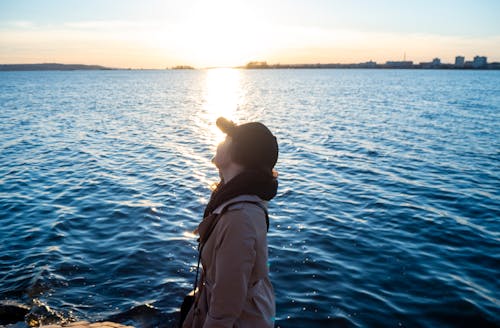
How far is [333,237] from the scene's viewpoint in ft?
38.7

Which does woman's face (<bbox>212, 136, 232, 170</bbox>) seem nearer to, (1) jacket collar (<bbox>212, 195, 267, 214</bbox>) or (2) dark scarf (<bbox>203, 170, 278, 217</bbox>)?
(2) dark scarf (<bbox>203, 170, 278, 217</bbox>)

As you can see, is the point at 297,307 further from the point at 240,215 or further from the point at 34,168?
the point at 34,168

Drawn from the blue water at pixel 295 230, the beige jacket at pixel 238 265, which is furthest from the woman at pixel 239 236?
the blue water at pixel 295 230

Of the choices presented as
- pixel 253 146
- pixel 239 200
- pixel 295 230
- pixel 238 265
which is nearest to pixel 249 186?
pixel 239 200

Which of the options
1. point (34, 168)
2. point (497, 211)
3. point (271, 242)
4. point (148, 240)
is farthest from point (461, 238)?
point (34, 168)

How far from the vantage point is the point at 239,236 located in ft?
10.3

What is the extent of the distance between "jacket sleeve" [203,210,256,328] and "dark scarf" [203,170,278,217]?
8.3 inches

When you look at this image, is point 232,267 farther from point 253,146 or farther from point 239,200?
point 253,146

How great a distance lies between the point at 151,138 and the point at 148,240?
19.5 m

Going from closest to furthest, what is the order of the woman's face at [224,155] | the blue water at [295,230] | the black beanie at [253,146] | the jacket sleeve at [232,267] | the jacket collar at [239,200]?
the jacket sleeve at [232,267], the jacket collar at [239,200], the black beanie at [253,146], the woman's face at [224,155], the blue water at [295,230]

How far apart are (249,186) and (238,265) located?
66 centimetres

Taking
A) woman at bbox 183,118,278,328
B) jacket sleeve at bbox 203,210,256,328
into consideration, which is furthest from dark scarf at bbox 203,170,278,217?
jacket sleeve at bbox 203,210,256,328

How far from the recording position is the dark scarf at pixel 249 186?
338 centimetres

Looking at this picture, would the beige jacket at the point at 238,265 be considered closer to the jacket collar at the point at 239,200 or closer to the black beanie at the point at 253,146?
the jacket collar at the point at 239,200
